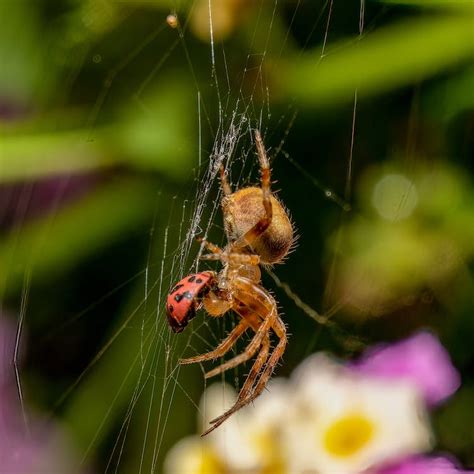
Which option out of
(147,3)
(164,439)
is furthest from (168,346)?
(147,3)

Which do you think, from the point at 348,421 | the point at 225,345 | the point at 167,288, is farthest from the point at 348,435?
the point at 167,288

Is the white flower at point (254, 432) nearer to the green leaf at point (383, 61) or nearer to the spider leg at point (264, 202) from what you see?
the spider leg at point (264, 202)

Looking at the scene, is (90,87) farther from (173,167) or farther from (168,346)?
(168,346)

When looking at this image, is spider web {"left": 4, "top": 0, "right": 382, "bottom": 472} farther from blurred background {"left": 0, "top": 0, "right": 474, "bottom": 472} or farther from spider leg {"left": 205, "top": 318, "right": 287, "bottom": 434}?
spider leg {"left": 205, "top": 318, "right": 287, "bottom": 434}

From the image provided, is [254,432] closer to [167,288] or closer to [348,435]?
[348,435]

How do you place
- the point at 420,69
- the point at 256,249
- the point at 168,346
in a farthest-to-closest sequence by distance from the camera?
1. the point at 420,69
2. the point at 168,346
3. the point at 256,249

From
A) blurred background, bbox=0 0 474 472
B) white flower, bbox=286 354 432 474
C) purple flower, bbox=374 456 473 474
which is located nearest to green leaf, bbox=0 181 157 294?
blurred background, bbox=0 0 474 472

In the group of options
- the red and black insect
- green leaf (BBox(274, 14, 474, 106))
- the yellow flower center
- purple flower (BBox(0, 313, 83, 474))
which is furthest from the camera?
green leaf (BBox(274, 14, 474, 106))
